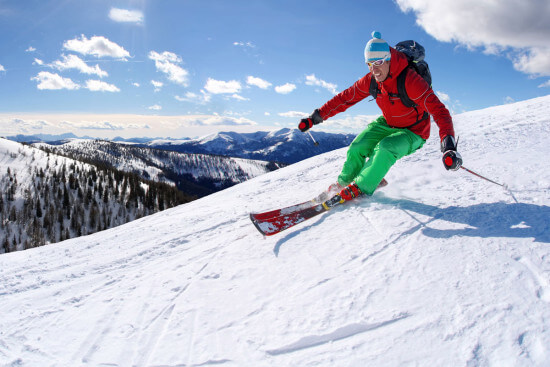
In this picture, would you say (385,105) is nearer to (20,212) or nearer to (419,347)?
(419,347)

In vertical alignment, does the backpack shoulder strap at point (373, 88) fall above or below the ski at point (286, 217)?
above

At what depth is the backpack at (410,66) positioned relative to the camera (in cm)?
475

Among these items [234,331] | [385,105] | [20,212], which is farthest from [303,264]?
[20,212]

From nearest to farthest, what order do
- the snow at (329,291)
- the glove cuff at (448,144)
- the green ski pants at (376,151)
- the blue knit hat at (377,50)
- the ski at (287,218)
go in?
the snow at (329,291) → the glove cuff at (448,144) → the ski at (287,218) → the blue knit hat at (377,50) → the green ski pants at (376,151)

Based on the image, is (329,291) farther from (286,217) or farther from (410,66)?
(410,66)

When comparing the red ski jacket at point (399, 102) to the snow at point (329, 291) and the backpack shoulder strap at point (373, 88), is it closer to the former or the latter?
the backpack shoulder strap at point (373, 88)

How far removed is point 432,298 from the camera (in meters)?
2.55

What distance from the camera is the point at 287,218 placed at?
4.68 meters

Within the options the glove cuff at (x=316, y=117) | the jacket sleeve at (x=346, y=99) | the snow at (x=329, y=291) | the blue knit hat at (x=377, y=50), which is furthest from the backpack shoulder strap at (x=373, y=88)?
the snow at (x=329, y=291)

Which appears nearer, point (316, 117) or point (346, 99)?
point (346, 99)

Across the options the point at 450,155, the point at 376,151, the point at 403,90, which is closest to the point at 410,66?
the point at 403,90

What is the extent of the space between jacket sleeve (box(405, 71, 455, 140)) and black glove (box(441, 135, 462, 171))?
0.12 m

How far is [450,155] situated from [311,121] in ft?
9.90

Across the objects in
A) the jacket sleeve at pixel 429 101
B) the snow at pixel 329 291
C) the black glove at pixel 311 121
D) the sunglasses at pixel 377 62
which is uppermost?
the sunglasses at pixel 377 62
